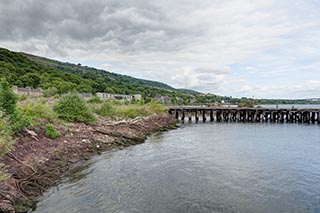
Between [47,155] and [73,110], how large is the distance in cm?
1111

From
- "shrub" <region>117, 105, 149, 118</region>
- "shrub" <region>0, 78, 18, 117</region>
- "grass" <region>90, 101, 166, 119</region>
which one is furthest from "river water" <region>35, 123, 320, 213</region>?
"shrub" <region>117, 105, 149, 118</region>

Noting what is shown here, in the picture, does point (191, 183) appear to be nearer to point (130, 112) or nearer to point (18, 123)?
point (18, 123)

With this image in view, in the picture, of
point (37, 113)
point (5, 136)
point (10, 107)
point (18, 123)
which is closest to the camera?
point (5, 136)

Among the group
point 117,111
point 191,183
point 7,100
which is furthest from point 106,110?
point 191,183

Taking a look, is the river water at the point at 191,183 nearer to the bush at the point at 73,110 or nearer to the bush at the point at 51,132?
the bush at the point at 51,132

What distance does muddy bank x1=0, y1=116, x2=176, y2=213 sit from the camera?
10406mm

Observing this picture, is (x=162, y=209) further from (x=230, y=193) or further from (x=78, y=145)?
(x=78, y=145)

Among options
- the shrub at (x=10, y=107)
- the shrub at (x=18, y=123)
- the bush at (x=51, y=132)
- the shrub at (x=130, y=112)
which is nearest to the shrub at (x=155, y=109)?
the shrub at (x=130, y=112)

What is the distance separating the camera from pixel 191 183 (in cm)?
1355

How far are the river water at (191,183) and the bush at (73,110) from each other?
24.9ft

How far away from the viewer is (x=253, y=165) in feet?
57.2

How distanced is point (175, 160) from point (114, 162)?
4656 mm

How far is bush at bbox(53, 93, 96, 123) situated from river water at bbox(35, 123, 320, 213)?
7.58 meters

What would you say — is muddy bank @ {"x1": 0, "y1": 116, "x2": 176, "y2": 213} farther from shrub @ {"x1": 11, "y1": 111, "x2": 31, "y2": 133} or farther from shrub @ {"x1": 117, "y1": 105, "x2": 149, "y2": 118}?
shrub @ {"x1": 117, "y1": 105, "x2": 149, "y2": 118}
